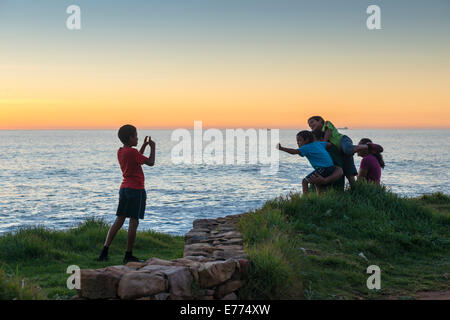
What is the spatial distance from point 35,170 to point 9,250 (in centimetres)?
3078

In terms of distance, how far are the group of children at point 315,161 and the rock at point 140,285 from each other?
81.4 inches

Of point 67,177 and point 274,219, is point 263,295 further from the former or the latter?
point 67,177

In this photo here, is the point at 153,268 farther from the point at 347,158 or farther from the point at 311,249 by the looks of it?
the point at 347,158

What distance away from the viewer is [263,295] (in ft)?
15.3

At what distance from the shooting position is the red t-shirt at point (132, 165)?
6.06 meters

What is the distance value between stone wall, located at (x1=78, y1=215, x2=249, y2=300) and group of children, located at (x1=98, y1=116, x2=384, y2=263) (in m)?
1.39

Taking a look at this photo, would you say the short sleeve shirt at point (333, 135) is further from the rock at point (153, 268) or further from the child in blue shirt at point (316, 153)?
the rock at point (153, 268)

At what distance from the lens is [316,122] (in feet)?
28.1

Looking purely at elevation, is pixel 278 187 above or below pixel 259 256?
below

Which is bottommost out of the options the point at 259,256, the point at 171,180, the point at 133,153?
the point at 171,180

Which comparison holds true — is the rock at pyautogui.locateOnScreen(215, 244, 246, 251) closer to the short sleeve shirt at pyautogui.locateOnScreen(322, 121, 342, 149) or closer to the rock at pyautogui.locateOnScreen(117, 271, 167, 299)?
the rock at pyautogui.locateOnScreen(117, 271, 167, 299)

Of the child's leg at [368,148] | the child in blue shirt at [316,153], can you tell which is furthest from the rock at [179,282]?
the child's leg at [368,148]

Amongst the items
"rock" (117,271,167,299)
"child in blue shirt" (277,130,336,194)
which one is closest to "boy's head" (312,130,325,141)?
"child in blue shirt" (277,130,336,194)
